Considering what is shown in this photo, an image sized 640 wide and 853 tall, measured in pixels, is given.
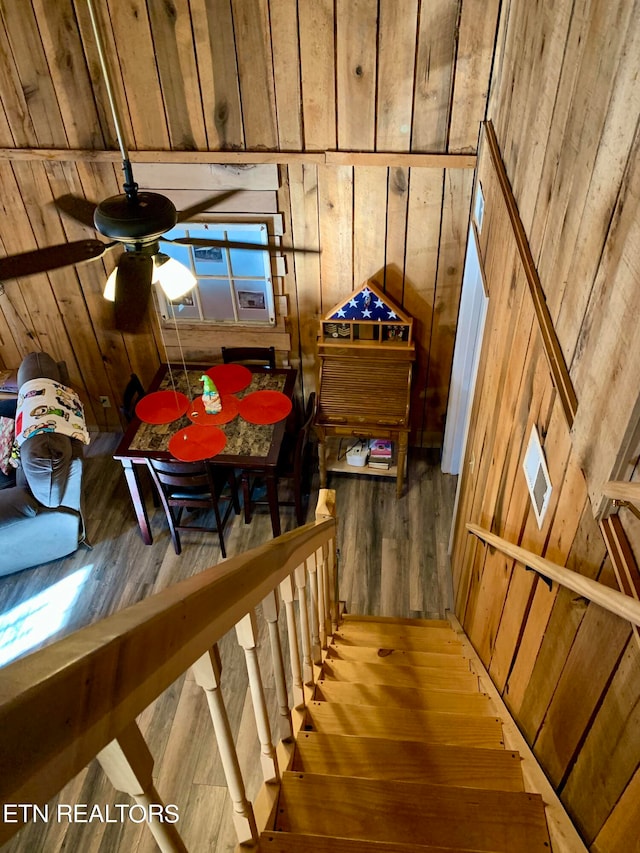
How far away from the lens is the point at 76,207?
4.07 metres

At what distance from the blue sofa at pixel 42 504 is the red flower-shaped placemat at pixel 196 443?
0.65 m

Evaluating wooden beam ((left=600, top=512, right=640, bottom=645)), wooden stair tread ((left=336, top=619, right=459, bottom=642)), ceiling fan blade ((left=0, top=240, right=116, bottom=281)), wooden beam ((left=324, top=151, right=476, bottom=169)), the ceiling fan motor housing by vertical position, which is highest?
the ceiling fan motor housing

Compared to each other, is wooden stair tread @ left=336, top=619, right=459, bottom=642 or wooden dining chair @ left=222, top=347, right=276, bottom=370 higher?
wooden dining chair @ left=222, top=347, right=276, bottom=370

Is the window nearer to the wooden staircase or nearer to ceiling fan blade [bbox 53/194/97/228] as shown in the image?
ceiling fan blade [bbox 53/194/97/228]

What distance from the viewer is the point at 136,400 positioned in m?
4.50

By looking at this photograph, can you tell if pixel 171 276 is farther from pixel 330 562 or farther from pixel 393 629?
pixel 393 629

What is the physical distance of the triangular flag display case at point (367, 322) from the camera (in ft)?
13.5

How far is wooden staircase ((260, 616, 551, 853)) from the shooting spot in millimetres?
1477

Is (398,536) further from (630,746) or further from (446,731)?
(630,746)

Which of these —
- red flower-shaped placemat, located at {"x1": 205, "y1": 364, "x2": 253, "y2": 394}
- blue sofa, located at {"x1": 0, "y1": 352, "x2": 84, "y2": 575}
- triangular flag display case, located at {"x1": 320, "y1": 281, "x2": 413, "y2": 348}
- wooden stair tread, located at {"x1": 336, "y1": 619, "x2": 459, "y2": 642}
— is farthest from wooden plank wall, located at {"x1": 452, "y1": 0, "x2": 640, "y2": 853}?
blue sofa, located at {"x1": 0, "y1": 352, "x2": 84, "y2": 575}

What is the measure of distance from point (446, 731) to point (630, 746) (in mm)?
1019

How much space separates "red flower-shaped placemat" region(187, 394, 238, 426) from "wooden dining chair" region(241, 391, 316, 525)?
0.37 meters

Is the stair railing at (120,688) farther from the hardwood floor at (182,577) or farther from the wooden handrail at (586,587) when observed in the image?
the hardwood floor at (182,577)

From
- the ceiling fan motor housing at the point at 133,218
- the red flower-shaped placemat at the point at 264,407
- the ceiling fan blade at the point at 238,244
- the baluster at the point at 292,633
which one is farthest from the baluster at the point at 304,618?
the ceiling fan blade at the point at 238,244
